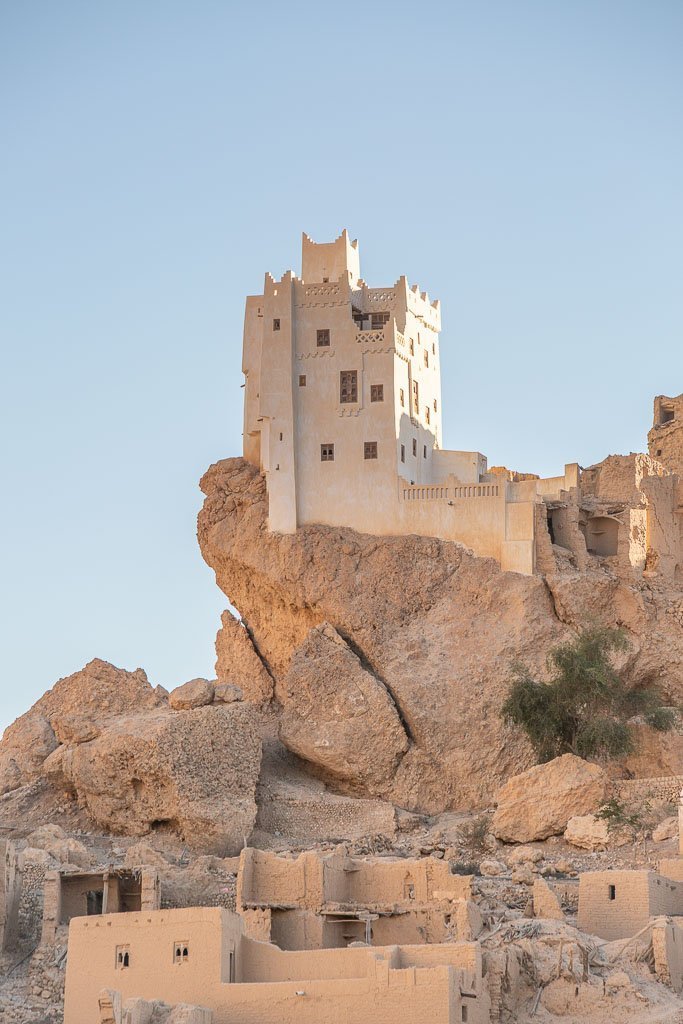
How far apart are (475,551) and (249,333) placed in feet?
29.1

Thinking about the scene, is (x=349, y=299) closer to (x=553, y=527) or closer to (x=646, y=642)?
(x=553, y=527)

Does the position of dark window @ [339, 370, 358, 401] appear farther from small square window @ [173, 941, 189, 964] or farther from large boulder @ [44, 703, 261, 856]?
small square window @ [173, 941, 189, 964]

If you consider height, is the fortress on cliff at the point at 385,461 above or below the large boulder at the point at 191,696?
above

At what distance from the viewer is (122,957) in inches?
1501

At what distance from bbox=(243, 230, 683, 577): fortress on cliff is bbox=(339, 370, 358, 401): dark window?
0.03m

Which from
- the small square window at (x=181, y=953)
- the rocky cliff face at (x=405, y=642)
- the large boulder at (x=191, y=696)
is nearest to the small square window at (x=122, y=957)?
the small square window at (x=181, y=953)

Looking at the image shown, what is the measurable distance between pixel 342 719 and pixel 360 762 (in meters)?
1.13

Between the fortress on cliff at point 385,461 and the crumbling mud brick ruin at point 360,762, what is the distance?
3.2 inches

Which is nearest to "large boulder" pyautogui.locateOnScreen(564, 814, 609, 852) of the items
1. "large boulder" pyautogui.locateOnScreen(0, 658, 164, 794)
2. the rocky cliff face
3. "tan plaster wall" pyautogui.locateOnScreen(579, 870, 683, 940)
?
"tan plaster wall" pyautogui.locateOnScreen(579, 870, 683, 940)

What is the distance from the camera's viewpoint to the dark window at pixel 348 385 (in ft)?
191

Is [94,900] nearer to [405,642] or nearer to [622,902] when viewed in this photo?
[622,902]

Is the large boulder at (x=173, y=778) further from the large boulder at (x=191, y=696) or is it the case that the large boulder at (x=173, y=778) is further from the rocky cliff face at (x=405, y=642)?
the rocky cliff face at (x=405, y=642)

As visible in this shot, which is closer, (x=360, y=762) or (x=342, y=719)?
(x=360, y=762)

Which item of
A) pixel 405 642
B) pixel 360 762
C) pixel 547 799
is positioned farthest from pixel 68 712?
pixel 547 799
